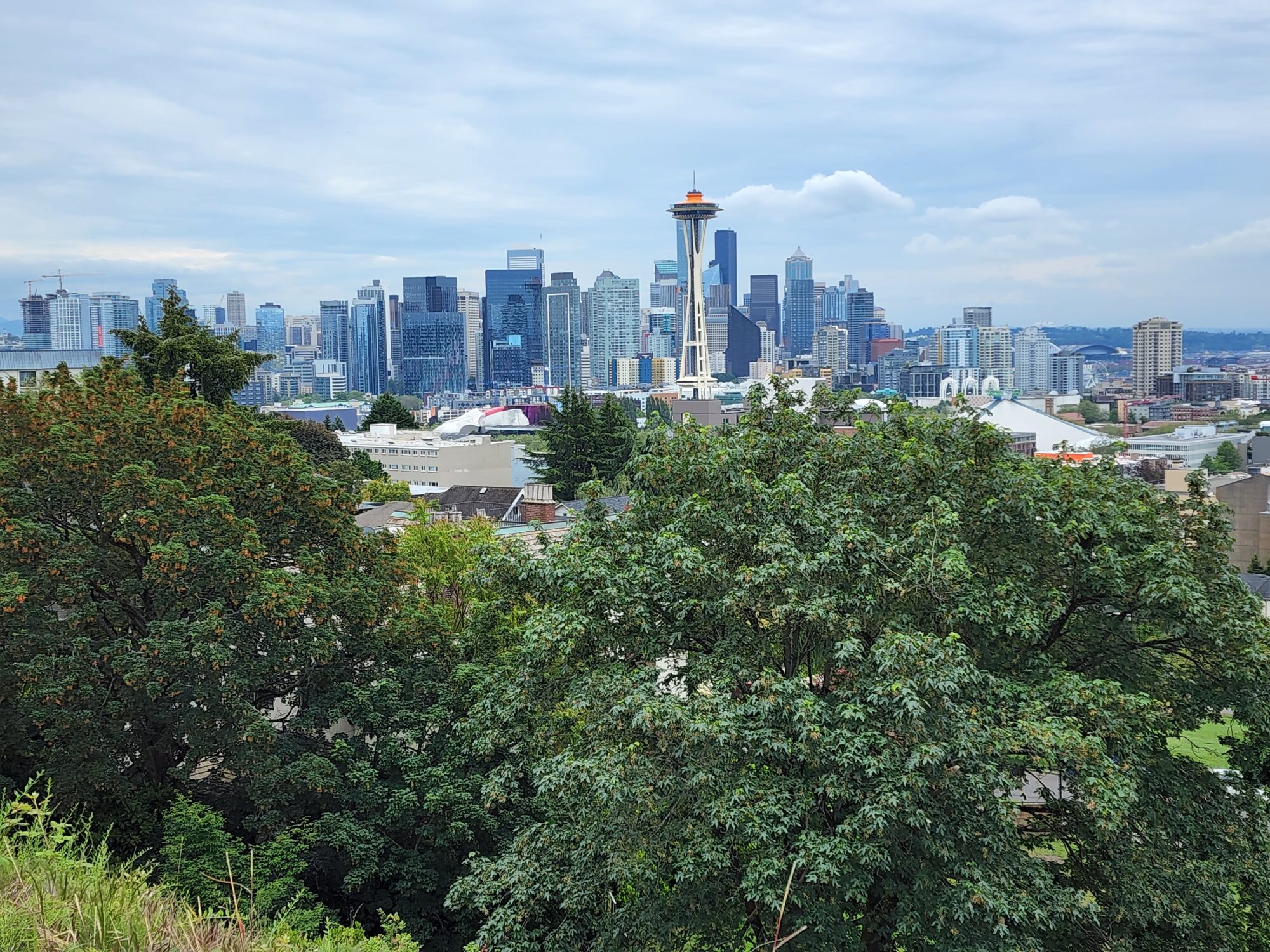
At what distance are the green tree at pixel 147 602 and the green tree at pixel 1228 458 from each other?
4123 inches

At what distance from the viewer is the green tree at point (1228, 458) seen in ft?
351

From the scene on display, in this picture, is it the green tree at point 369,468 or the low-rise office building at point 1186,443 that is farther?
the low-rise office building at point 1186,443

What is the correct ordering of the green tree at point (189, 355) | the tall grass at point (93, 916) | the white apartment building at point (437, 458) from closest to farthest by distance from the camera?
1. the tall grass at point (93, 916)
2. the green tree at point (189, 355)
3. the white apartment building at point (437, 458)

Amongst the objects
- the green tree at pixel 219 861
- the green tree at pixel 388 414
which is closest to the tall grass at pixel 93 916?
the green tree at pixel 219 861

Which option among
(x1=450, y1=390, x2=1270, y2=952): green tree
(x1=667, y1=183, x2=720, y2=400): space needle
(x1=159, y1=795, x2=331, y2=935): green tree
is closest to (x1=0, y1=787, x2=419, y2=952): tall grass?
(x1=450, y1=390, x2=1270, y2=952): green tree

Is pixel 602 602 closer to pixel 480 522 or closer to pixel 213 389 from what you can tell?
pixel 480 522

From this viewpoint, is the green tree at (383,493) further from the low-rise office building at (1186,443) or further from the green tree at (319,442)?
the low-rise office building at (1186,443)

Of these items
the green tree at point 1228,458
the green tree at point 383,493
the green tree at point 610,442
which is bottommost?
the green tree at point 1228,458

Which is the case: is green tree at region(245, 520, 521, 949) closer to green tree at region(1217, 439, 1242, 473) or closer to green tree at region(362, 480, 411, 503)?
green tree at region(362, 480, 411, 503)

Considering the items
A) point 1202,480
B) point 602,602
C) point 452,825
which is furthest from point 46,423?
point 1202,480

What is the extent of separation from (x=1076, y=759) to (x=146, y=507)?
12.6 meters

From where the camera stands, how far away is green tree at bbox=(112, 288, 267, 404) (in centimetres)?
3609

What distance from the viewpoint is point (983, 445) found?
1353cm

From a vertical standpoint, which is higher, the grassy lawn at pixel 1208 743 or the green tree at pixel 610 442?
the green tree at pixel 610 442
